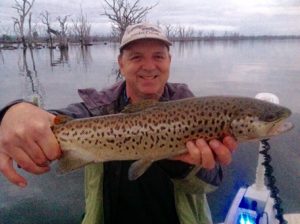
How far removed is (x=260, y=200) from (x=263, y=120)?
135 cm

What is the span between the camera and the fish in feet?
8.36

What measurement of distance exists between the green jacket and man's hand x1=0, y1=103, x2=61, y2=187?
702mm

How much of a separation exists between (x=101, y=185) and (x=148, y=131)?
84 cm

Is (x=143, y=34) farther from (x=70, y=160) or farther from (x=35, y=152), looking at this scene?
(x=35, y=152)

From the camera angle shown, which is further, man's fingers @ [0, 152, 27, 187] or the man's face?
the man's face

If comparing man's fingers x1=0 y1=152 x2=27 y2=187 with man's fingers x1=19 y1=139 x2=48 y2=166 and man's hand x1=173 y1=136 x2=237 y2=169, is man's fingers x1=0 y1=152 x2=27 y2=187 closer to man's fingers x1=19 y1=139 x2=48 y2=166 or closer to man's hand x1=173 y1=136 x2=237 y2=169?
man's fingers x1=19 y1=139 x2=48 y2=166

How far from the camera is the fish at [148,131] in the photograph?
2.55 metres

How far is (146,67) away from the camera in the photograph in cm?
335

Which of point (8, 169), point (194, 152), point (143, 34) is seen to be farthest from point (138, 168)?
point (143, 34)

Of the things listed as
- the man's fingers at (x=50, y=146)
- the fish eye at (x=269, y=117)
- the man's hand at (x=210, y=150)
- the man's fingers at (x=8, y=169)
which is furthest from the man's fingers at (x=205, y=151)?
the man's fingers at (x=8, y=169)

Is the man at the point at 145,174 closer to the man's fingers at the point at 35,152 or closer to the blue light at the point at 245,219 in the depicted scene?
the blue light at the point at 245,219

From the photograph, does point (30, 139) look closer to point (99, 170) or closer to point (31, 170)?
point (31, 170)

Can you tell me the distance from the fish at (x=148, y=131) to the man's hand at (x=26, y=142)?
0.18 meters

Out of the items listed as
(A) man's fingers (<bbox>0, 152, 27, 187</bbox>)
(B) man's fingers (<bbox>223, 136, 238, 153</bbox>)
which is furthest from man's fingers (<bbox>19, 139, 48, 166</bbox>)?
(B) man's fingers (<bbox>223, 136, 238, 153</bbox>)
